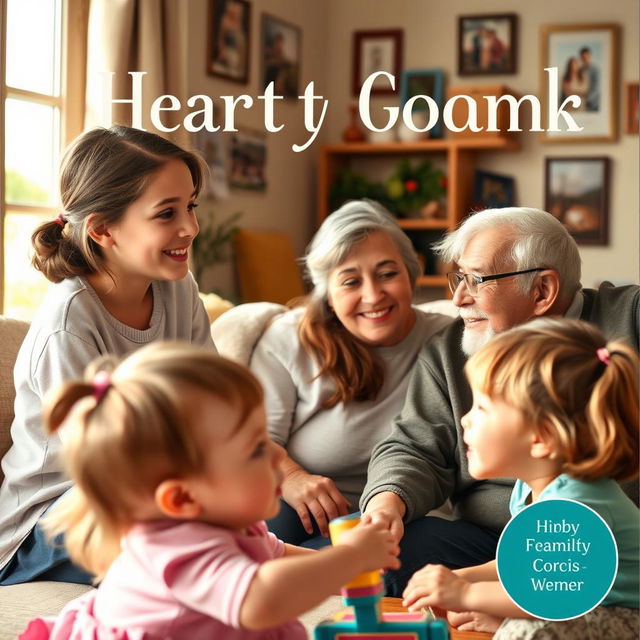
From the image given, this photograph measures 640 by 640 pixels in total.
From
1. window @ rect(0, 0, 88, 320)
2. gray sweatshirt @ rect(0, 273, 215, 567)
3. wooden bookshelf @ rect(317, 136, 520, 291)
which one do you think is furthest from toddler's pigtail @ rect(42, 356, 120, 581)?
wooden bookshelf @ rect(317, 136, 520, 291)

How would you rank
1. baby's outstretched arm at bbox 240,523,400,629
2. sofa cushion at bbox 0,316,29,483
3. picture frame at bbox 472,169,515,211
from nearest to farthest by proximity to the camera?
baby's outstretched arm at bbox 240,523,400,629 < sofa cushion at bbox 0,316,29,483 < picture frame at bbox 472,169,515,211

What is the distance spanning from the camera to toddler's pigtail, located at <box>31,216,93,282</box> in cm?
207

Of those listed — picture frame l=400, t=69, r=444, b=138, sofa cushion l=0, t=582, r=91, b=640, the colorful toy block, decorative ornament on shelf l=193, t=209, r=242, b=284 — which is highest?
picture frame l=400, t=69, r=444, b=138

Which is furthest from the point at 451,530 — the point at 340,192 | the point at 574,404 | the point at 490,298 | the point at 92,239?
the point at 340,192

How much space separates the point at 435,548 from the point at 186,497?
1007mm

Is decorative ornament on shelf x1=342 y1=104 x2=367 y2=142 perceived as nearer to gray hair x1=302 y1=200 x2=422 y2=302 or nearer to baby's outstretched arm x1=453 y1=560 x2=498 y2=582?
gray hair x1=302 y1=200 x2=422 y2=302

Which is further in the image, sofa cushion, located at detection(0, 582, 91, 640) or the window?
the window

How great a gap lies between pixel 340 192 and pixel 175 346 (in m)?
4.49

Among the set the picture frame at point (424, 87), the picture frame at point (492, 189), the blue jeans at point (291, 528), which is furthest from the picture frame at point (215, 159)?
the blue jeans at point (291, 528)

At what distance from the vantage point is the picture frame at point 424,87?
18.2 ft

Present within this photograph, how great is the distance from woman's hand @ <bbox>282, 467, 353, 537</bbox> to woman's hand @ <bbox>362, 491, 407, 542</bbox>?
32cm

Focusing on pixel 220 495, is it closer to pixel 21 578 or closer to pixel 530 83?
pixel 21 578

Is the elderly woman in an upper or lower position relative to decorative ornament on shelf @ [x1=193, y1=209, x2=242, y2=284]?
lower

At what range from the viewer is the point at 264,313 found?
107 inches
